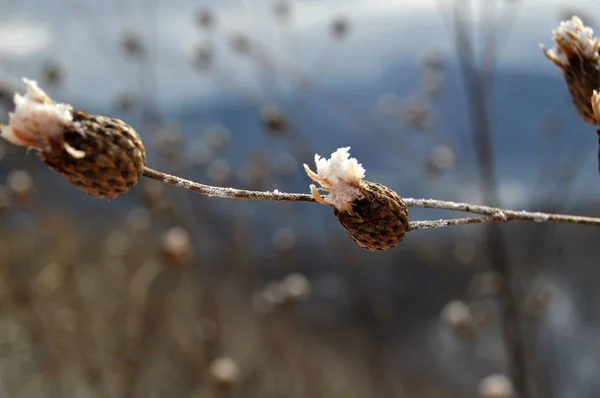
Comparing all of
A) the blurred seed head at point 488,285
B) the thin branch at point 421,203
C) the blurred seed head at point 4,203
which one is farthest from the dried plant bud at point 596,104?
the blurred seed head at point 4,203

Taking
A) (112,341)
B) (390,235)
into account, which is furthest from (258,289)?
(390,235)

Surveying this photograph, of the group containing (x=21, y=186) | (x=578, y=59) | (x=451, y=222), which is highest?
(x=21, y=186)

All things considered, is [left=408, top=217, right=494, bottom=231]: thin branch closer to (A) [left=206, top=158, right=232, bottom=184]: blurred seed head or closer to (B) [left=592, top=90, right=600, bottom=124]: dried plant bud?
(B) [left=592, top=90, right=600, bottom=124]: dried plant bud

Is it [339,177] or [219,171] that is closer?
[339,177]

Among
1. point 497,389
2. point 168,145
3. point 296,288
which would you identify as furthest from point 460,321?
point 168,145

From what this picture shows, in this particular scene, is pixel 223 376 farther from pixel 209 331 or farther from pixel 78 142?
pixel 78 142

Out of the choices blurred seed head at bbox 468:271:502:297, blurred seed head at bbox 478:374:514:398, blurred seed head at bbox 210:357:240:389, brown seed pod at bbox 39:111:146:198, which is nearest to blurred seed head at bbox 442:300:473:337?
blurred seed head at bbox 468:271:502:297

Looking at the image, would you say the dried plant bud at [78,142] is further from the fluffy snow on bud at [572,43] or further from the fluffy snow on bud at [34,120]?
the fluffy snow on bud at [572,43]
